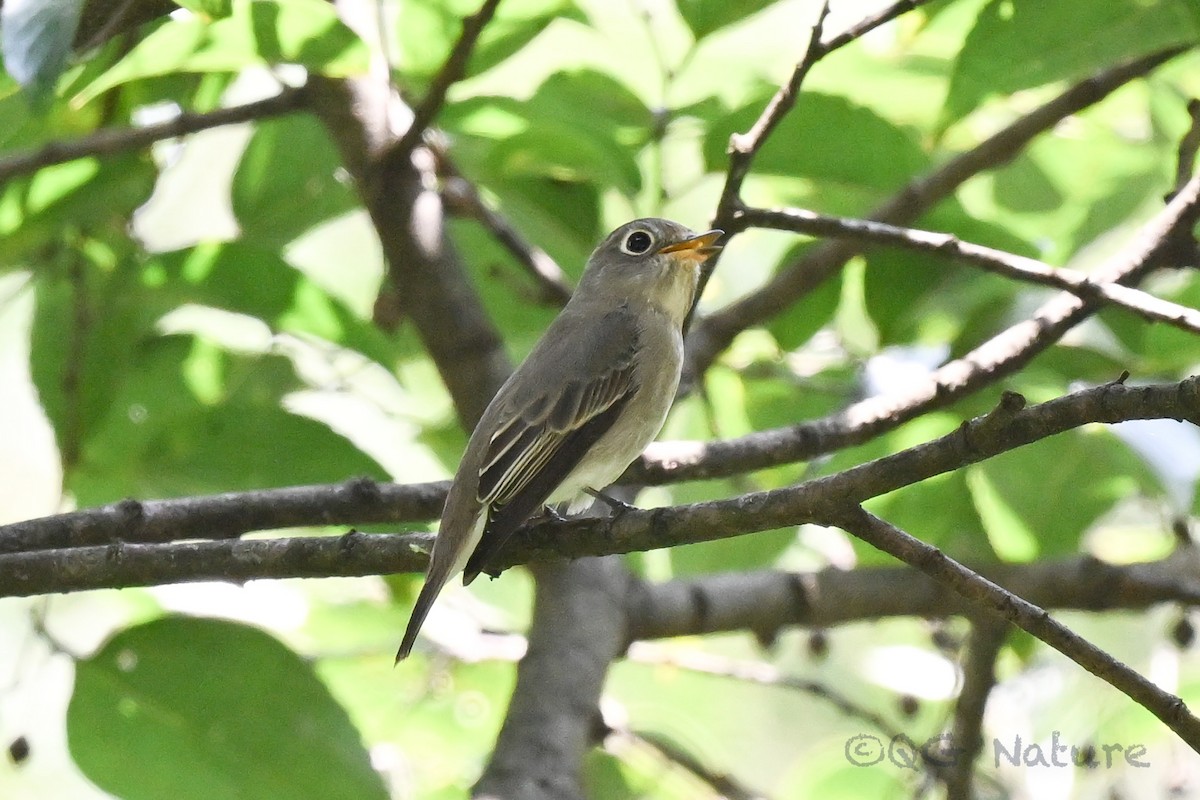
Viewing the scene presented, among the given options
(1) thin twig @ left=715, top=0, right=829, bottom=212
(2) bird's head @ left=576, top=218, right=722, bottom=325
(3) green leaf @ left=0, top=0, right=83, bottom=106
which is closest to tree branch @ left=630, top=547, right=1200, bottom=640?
(2) bird's head @ left=576, top=218, right=722, bottom=325

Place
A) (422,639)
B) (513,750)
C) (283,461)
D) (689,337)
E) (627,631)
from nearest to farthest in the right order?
(513,750)
(283,461)
(627,631)
(689,337)
(422,639)

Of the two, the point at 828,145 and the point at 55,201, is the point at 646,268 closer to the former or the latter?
the point at 828,145

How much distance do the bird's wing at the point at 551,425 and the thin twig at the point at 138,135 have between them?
3.34ft

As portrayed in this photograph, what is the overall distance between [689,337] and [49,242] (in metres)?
1.83

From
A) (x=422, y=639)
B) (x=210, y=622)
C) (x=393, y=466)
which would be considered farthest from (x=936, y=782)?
(x=393, y=466)

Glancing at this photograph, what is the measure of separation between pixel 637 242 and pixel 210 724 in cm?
197

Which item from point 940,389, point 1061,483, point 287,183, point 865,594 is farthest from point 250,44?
point 1061,483

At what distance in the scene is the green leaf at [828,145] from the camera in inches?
135

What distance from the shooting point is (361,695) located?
450cm

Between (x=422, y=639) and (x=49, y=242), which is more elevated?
(x=49, y=242)

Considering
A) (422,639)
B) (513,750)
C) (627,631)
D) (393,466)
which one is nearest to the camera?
(513,750)

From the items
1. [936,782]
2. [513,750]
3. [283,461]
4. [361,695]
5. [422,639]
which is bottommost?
[361,695]

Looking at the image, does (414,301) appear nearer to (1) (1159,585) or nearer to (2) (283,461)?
(2) (283,461)

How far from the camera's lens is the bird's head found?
406cm
